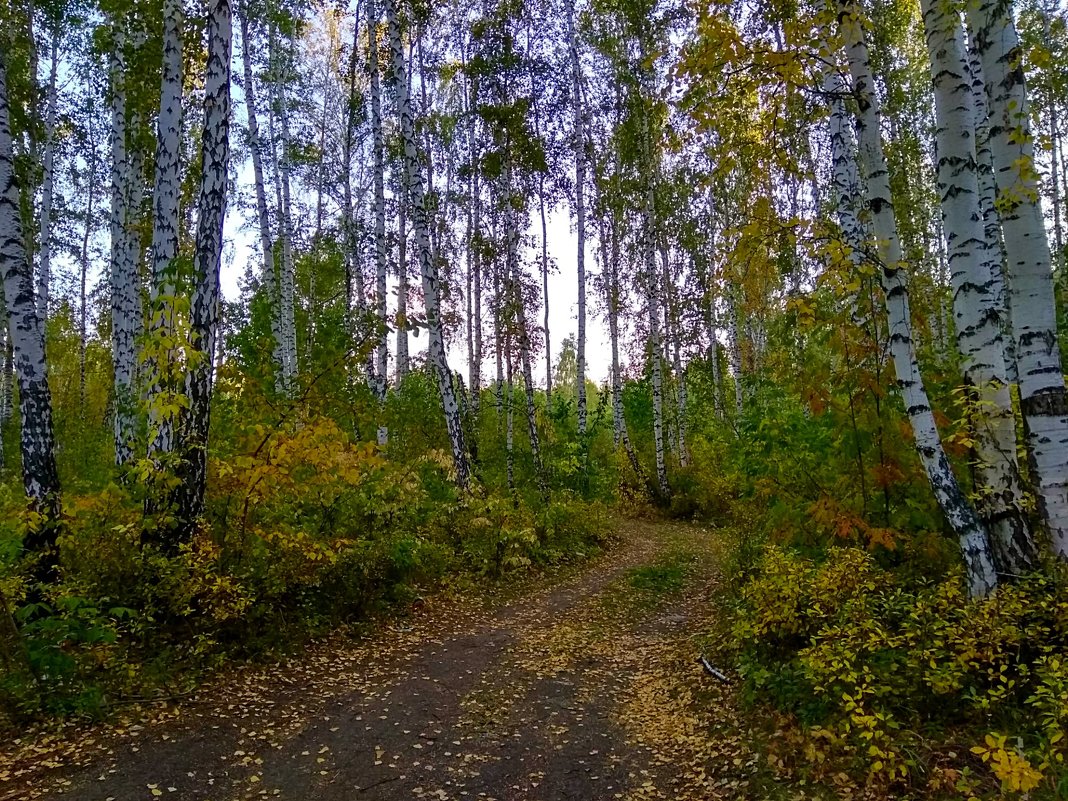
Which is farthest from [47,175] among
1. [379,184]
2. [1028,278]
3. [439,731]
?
[1028,278]

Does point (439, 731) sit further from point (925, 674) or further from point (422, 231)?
point (422, 231)

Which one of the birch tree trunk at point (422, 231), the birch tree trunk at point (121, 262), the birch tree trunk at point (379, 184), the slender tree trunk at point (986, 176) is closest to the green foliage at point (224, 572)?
the birch tree trunk at point (422, 231)

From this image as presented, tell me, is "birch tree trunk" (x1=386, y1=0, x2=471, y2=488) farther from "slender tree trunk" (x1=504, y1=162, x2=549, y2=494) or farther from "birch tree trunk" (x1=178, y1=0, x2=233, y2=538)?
"birch tree trunk" (x1=178, y1=0, x2=233, y2=538)

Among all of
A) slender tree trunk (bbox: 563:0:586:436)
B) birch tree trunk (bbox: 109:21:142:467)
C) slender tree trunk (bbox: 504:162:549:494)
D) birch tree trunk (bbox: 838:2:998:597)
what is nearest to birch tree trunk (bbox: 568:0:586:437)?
slender tree trunk (bbox: 563:0:586:436)

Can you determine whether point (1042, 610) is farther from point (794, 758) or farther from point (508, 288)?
point (508, 288)

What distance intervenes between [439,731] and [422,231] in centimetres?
822

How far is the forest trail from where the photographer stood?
12.6 ft

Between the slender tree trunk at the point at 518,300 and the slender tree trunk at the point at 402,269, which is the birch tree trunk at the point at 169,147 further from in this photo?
the slender tree trunk at the point at 402,269

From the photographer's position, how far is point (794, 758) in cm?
379

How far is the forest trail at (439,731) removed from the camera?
3.84 metres

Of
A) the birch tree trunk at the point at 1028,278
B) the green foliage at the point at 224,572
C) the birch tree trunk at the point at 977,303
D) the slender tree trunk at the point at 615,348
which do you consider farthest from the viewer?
the slender tree trunk at the point at 615,348

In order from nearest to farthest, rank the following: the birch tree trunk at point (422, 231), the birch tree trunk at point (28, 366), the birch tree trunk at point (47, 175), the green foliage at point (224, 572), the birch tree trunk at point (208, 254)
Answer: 1. the green foliage at point (224, 572)
2. the birch tree trunk at point (28, 366)
3. the birch tree trunk at point (208, 254)
4. the birch tree trunk at point (422, 231)
5. the birch tree trunk at point (47, 175)

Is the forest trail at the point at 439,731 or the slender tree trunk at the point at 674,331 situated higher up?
the slender tree trunk at the point at 674,331

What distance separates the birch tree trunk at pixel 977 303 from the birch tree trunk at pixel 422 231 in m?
7.34
